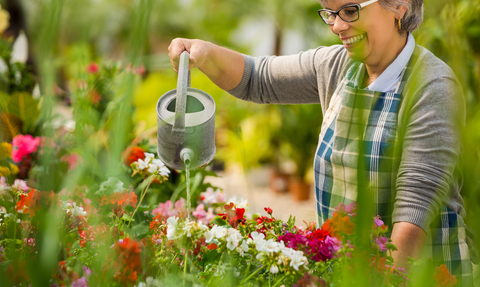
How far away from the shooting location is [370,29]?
0.86m

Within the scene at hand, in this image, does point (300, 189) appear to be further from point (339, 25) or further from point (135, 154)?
point (339, 25)

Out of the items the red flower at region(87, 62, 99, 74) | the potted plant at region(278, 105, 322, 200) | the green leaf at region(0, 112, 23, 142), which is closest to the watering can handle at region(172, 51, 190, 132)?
the green leaf at region(0, 112, 23, 142)

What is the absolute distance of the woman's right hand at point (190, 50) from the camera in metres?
0.90

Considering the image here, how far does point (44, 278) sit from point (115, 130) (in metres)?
0.15

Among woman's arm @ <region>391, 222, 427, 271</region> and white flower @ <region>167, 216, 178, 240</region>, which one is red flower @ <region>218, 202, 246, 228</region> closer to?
white flower @ <region>167, 216, 178, 240</region>

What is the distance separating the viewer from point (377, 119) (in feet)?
2.93

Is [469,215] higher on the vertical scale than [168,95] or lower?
lower

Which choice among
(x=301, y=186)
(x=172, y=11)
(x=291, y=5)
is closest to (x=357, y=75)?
(x=301, y=186)

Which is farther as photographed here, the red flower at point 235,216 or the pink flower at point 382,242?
the red flower at point 235,216

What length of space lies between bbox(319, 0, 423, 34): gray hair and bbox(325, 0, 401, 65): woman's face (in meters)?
0.01

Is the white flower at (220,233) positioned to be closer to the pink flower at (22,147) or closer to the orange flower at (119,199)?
the orange flower at (119,199)

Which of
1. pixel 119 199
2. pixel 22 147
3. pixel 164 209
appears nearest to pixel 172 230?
pixel 119 199

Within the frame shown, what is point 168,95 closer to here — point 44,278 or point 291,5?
point 44,278

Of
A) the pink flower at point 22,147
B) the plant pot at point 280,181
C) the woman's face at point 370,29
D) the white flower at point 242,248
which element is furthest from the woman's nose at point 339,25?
the plant pot at point 280,181
